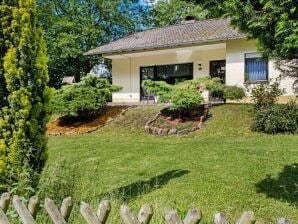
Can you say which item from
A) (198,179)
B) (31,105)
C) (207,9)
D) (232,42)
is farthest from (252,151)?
(232,42)

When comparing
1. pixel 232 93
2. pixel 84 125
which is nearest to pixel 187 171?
pixel 232 93

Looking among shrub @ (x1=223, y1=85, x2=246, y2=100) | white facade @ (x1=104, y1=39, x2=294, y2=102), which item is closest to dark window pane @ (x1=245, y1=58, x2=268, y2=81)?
white facade @ (x1=104, y1=39, x2=294, y2=102)

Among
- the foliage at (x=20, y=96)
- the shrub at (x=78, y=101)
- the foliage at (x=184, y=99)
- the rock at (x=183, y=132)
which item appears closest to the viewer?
the foliage at (x=20, y=96)

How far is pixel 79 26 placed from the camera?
36031 mm

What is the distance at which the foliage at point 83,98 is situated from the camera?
18.2 meters

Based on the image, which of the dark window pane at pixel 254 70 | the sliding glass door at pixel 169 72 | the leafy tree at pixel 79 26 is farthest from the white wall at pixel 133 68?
the leafy tree at pixel 79 26

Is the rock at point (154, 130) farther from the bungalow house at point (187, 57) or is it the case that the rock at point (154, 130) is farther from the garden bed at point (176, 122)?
the bungalow house at point (187, 57)

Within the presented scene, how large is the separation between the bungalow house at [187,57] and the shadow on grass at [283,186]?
12.0 m

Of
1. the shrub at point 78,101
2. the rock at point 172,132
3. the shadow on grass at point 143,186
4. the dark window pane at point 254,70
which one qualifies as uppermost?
the dark window pane at point 254,70

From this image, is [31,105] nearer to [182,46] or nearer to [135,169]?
[135,169]

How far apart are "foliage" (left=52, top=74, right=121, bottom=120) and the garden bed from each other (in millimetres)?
3454

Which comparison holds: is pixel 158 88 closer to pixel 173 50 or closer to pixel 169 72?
pixel 173 50

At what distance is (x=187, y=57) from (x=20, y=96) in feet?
66.4

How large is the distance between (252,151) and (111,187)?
456 cm
